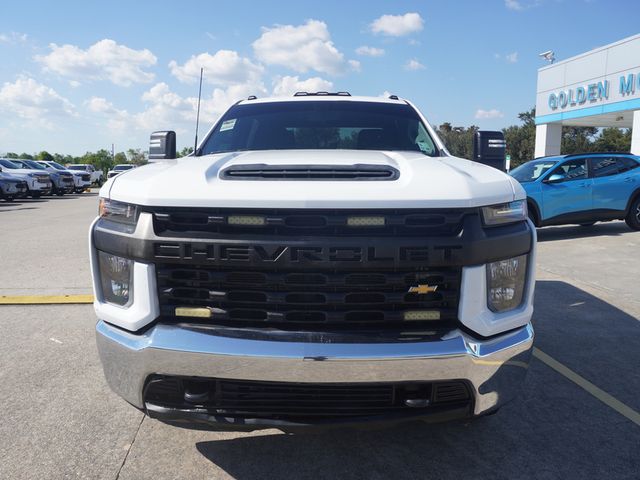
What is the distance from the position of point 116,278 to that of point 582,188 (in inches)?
401

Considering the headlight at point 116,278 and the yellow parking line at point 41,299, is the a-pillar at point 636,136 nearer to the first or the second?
the yellow parking line at point 41,299

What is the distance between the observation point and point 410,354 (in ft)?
6.93

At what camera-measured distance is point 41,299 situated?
5516 millimetres

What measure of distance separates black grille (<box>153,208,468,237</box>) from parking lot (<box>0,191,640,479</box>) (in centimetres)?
86

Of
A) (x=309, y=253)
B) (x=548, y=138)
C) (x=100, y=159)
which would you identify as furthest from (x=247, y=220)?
(x=100, y=159)

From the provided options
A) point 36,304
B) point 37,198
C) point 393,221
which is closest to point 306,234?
point 393,221

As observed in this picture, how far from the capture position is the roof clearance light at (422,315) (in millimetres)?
2217

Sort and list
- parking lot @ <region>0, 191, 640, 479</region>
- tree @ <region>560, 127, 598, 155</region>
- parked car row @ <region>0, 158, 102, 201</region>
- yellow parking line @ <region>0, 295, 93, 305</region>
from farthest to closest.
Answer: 1. tree @ <region>560, 127, 598, 155</region>
2. parked car row @ <region>0, 158, 102, 201</region>
3. yellow parking line @ <region>0, 295, 93, 305</region>
4. parking lot @ <region>0, 191, 640, 479</region>

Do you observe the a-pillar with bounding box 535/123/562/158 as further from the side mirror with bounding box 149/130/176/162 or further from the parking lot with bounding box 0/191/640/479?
the side mirror with bounding box 149/130/176/162

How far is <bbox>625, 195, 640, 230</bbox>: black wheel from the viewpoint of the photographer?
10.9 metres

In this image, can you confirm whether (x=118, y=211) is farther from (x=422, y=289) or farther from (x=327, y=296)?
(x=422, y=289)

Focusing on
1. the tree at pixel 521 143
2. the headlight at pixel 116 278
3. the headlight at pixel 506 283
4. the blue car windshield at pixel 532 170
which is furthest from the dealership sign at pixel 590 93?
the tree at pixel 521 143

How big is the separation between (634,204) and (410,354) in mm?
10844

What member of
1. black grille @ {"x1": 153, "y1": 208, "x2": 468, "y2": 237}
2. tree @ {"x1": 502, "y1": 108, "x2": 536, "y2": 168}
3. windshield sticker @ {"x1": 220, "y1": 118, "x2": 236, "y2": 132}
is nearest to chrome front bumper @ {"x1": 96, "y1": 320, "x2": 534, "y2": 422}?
black grille @ {"x1": 153, "y1": 208, "x2": 468, "y2": 237}
